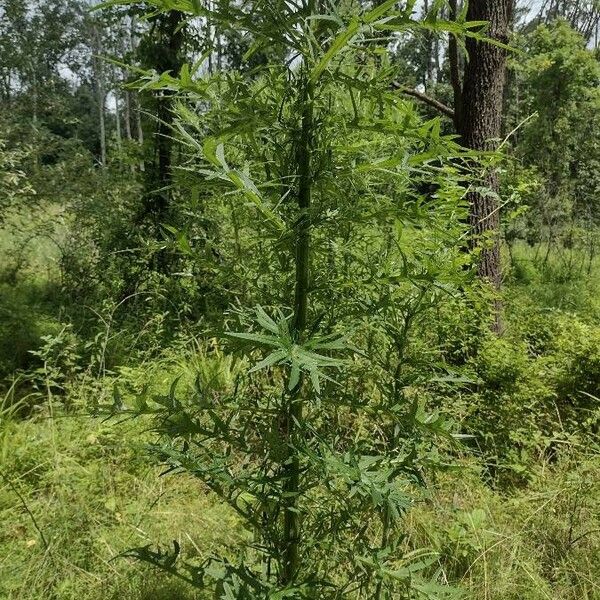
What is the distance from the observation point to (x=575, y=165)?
13.9m

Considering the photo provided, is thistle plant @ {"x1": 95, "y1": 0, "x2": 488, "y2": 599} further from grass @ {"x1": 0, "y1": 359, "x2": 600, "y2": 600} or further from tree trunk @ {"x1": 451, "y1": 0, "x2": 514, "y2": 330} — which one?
tree trunk @ {"x1": 451, "y1": 0, "x2": 514, "y2": 330}

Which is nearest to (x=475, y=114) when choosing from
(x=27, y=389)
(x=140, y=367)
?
(x=140, y=367)

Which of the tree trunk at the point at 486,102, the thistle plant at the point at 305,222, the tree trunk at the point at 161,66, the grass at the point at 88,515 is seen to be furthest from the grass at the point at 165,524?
the tree trunk at the point at 161,66

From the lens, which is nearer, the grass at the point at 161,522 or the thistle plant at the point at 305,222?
the thistle plant at the point at 305,222

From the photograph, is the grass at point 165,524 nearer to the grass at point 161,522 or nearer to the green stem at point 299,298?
the grass at point 161,522

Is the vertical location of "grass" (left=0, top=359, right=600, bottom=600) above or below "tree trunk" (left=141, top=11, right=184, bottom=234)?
below

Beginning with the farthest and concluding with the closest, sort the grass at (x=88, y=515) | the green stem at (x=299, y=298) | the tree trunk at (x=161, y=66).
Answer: the tree trunk at (x=161, y=66)
the grass at (x=88, y=515)
the green stem at (x=299, y=298)

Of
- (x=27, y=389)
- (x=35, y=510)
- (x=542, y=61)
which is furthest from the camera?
(x=542, y=61)

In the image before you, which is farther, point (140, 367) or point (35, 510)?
point (140, 367)

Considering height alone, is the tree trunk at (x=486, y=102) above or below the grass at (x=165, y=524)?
above

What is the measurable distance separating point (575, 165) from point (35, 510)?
1464 cm

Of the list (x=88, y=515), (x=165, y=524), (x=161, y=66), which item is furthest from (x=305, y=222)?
(x=161, y=66)

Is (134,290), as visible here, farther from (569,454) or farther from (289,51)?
(289,51)

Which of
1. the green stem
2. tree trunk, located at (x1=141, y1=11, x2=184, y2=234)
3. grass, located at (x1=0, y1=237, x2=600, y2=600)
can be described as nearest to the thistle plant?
the green stem
